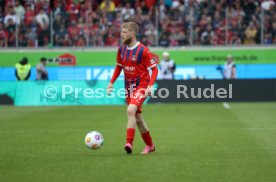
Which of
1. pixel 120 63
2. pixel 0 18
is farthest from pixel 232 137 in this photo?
pixel 0 18

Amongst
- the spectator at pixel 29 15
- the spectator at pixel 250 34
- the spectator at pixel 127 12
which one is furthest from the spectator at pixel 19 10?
the spectator at pixel 250 34

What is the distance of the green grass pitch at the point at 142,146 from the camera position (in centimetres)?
902

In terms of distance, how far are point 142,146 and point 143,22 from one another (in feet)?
63.6

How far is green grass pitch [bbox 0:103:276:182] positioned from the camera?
902 cm

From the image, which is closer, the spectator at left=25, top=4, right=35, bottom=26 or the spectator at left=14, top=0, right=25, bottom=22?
the spectator at left=25, top=4, right=35, bottom=26

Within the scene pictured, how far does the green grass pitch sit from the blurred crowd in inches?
367

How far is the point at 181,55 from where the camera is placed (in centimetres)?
3156

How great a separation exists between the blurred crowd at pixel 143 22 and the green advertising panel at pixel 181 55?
0.44 metres

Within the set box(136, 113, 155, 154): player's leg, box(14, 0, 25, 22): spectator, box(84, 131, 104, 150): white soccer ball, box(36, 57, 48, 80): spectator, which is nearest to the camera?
box(84, 131, 104, 150): white soccer ball

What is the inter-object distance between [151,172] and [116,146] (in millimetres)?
3651

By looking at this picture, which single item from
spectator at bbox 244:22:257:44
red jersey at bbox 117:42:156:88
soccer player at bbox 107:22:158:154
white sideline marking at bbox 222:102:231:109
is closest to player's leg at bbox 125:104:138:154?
soccer player at bbox 107:22:158:154

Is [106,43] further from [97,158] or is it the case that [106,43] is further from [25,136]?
[97,158]

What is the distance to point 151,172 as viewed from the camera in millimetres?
9180

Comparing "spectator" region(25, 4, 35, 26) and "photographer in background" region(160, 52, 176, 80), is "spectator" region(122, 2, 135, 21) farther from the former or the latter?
"spectator" region(25, 4, 35, 26)
